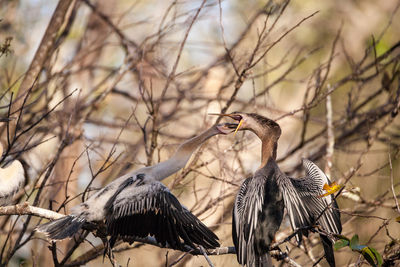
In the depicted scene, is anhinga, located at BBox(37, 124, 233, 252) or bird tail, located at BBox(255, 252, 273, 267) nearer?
bird tail, located at BBox(255, 252, 273, 267)

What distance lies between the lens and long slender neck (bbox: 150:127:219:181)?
151 inches

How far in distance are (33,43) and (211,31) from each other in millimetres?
2466

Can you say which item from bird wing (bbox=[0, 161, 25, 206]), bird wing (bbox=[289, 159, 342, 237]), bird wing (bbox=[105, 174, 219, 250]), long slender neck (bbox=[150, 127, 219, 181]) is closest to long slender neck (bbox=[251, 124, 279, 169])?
bird wing (bbox=[289, 159, 342, 237])

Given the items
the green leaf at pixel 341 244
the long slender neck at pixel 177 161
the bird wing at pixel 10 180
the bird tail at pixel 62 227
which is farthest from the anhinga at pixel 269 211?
the bird wing at pixel 10 180

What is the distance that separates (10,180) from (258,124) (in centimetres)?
193

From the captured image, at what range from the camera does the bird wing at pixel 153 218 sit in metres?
3.37

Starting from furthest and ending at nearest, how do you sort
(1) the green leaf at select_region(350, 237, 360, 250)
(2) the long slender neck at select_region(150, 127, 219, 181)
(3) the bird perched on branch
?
(3) the bird perched on branch < (2) the long slender neck at select_region(150, 127, 219, 181) < (1) the green leaf at select_region(350, 237, 360, 250)

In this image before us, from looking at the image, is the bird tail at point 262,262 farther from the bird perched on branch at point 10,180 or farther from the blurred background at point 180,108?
the bird perched on branch at point 10,180

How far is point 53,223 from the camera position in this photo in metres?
3.33

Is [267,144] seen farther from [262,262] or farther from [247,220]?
[262,262]

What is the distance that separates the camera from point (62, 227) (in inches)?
130

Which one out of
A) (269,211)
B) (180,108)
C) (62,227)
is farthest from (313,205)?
(180,108)

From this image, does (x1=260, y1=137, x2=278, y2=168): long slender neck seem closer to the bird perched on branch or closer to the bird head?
the bird head

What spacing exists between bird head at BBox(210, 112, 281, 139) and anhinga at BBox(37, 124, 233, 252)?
0.70 m
